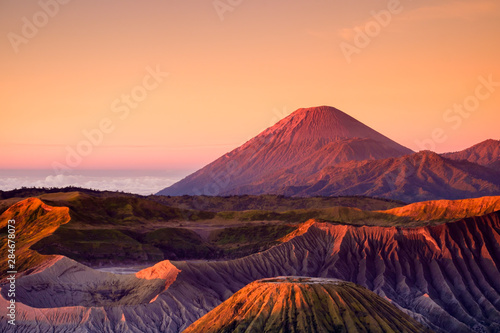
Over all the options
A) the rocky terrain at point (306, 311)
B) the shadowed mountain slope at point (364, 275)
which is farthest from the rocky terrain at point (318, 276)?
the rocky terrain at point (306, 311)

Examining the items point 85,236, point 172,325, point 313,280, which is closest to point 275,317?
point 313,280

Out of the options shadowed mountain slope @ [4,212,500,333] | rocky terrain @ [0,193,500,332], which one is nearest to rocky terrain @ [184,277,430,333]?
shadowed mountain slope @ [4,212,500,333]

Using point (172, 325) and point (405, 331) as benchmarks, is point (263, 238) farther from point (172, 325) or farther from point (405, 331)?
point (405, 331)

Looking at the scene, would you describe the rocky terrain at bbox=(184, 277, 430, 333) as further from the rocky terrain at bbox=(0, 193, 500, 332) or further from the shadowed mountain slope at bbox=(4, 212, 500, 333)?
the rocky terrain at bbox=(0, 193, 500, 332)

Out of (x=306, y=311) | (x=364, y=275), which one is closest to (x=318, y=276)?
(x=364, y=275)

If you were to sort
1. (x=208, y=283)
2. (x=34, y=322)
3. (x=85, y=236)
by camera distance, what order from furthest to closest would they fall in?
(x=85, y=236) → (x=208, y=283) → (x=34, y=322)

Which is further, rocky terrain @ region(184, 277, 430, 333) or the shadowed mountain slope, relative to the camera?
the shadowed mountain slope

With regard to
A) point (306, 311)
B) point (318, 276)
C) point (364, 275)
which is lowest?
point (364, 275)

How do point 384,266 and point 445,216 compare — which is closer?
point 384,266

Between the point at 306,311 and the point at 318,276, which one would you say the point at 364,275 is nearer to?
the point at 318,276

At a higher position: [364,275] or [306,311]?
[306,311]

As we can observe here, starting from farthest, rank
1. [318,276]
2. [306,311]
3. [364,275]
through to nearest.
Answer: [364,275] < [318,276] < [306,311]
